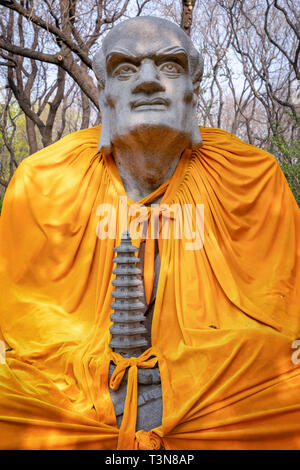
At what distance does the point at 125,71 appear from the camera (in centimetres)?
320

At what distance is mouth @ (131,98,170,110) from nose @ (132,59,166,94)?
0.23 feet

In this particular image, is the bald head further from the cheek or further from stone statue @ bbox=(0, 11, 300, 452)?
the cheek

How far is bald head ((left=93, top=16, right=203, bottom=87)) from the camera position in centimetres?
314

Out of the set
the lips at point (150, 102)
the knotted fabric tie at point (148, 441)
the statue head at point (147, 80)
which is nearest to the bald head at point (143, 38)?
the statue head at point (147, 80)

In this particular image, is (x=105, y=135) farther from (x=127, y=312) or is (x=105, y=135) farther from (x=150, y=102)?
(x=127, y=312)

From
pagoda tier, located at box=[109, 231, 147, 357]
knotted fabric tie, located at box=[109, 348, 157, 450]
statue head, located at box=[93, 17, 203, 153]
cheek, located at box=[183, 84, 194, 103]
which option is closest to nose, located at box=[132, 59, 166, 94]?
statue head, located at box=[93, 17, 203, 153]

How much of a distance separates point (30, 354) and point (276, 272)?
5.25 ft

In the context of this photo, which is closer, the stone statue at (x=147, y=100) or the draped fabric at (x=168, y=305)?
the draped fabric at (x=168, y=305)

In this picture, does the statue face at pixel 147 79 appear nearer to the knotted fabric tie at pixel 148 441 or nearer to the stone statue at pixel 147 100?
the stone statue at pixel 147 100

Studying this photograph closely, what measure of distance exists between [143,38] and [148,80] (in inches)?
13.3

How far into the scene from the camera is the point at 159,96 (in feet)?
10.1

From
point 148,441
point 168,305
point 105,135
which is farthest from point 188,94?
point 148,441

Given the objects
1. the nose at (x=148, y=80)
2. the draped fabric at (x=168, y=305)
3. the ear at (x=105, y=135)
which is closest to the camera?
the draped fabric at (x=168, y=305)

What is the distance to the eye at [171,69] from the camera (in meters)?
3.18
